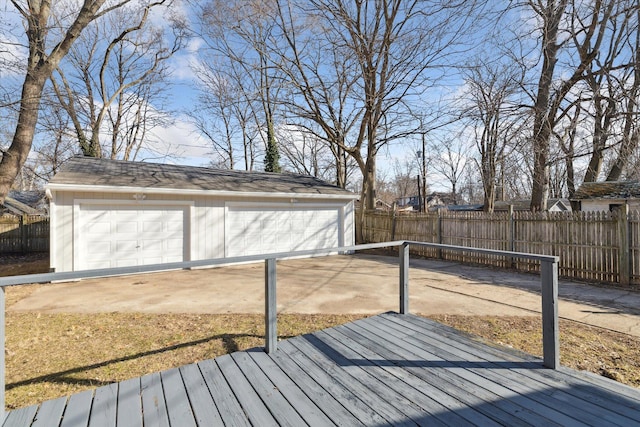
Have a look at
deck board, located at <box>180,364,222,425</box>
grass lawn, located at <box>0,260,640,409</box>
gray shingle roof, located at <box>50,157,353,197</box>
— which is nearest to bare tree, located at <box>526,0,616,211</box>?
gray shingle roof, located at <box>50,157,353,197</box>

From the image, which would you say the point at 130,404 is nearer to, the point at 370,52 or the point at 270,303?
the point at 270,303

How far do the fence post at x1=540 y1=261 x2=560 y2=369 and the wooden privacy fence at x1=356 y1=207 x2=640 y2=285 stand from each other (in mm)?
6057

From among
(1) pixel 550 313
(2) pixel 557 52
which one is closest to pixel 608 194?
(2) pixel 557 52

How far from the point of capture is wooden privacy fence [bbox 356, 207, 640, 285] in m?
6.74

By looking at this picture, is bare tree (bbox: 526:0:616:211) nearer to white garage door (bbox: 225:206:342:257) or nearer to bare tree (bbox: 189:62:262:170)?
white garage door (bbox: 225:206:342:257)

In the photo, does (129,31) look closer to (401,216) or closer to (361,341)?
(401,216)

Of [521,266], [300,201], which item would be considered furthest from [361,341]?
[300,201]

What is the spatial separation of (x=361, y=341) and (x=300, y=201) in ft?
27.4

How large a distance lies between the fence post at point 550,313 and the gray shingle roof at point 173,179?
8.62 m

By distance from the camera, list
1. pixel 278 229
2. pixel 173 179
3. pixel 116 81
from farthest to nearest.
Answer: pixel 116 81 → pixel 278 229 → pixel 173 179

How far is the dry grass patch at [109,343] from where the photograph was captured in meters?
3.06

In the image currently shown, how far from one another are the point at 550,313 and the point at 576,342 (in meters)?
1.78

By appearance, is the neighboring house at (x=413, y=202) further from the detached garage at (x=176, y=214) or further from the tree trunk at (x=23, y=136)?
the tree trunk at (x=23, y=136)

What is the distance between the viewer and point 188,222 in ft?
30.3
